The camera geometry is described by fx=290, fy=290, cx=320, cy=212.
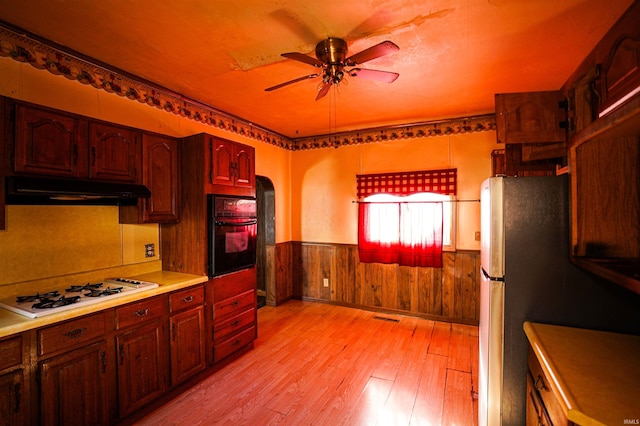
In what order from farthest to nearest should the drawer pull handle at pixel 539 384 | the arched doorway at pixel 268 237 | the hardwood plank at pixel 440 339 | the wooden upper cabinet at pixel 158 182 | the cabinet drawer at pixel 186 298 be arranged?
the arched doorway at pixel 268 237 < the hardwood plank at pixel 440 339 < the wooden upper cabinet at pixel 158 182 < the cabinet drawer at pixel 186 298 < the drawer pull handle at pixel 539 384

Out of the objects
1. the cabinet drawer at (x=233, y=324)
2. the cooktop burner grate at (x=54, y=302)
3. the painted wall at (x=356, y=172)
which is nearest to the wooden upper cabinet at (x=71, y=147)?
the cooktop burner grate at (x=54, y=302)

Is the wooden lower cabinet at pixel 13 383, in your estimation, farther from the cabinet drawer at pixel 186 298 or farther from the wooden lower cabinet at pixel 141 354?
the cabinet drawer at pixel 186 298

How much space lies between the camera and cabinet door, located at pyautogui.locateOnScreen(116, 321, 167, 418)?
6.59 feet

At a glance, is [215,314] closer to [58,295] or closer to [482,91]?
[58,295]

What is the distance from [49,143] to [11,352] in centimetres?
127

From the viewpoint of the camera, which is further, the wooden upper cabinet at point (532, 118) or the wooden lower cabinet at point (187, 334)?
the wooden lower cabinet at point (187, 334)

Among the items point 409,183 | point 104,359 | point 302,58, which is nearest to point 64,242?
point 104,359

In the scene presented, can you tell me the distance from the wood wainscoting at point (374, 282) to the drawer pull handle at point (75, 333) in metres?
2.84

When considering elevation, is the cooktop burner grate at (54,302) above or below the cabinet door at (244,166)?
below

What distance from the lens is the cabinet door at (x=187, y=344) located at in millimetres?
2361

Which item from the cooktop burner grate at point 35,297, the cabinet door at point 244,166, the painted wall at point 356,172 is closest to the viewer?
the cooktop burner grate at point 35,297

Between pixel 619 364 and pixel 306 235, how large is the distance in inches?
155

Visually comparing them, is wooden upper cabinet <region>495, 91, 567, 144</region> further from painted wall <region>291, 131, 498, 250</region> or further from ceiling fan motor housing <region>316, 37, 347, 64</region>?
painted wall <region>291, 131, 498, 250</region>

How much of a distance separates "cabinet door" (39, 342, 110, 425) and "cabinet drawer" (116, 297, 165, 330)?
0.17 metres
